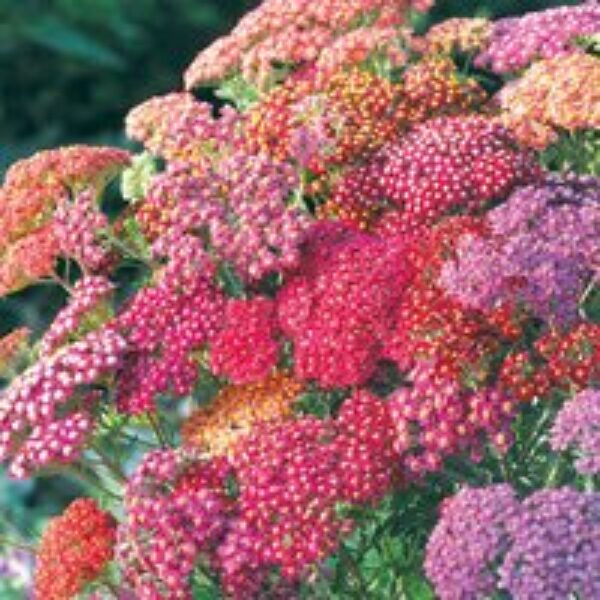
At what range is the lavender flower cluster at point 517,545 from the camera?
12.3ft

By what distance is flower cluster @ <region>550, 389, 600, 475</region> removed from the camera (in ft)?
12.7

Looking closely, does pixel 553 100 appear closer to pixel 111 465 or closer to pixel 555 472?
pixel 555 472

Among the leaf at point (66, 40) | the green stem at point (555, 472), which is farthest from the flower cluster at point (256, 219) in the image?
the leaf at point (66, 40)

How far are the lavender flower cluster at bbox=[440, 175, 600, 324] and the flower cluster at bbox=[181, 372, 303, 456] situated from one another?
1.36 feet

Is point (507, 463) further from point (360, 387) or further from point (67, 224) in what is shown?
point (67, 224)

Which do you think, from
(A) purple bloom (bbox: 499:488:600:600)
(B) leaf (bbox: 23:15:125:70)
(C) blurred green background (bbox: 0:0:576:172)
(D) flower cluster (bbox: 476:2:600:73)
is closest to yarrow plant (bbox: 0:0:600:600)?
(A) purple bloom (bbox: 499:488:600:600)

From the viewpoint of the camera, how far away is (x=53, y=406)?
4.22m

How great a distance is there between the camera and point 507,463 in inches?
165

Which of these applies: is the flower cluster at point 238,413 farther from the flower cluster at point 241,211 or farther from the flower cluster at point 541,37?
the flower cluster at point 541,37

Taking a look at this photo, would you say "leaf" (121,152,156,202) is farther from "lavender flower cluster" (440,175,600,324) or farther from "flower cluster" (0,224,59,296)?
"lavender flower cluster" (440,175,600,324)

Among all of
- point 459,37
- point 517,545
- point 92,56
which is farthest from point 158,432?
point 92,56

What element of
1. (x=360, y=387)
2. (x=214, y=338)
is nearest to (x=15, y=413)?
(x=214, y=338)

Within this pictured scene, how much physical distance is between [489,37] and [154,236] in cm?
116

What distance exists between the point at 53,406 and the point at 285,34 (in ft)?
4.16
